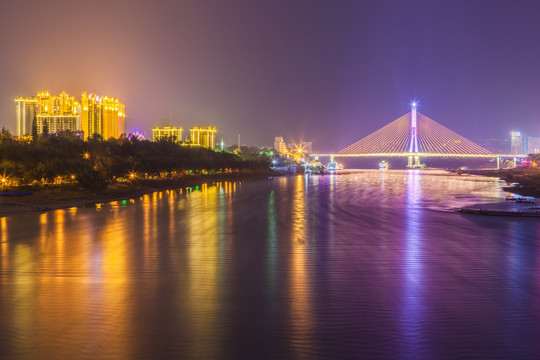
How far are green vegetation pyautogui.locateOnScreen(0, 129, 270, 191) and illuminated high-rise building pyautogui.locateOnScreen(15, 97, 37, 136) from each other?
208 feet

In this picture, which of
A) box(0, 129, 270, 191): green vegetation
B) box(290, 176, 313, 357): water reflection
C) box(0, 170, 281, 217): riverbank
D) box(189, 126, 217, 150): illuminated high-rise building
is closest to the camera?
box(290, 176, 313, 357): water reflection

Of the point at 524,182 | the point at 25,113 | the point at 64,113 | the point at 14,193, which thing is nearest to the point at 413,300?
the point at 14,193

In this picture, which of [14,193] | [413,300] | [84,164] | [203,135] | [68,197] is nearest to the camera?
[413,300]

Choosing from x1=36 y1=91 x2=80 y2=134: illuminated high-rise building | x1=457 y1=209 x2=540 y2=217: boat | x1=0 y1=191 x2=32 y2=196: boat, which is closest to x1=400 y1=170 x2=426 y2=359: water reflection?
x1=457 y1=209 x2=540 y2=217: boat

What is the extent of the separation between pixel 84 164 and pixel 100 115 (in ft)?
306

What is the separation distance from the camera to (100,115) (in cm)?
12206

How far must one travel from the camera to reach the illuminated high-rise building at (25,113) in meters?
118

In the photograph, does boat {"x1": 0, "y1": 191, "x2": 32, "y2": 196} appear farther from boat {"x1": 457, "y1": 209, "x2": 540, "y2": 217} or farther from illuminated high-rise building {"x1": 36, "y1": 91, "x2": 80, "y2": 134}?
illuminated high-rise building {"x1": 36, "y1": 91, "x2": 80, "y2": 134}

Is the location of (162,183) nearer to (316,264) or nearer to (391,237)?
→ (391,237)

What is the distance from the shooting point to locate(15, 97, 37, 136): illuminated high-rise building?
118250 millimetres

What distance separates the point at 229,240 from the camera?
1468 cm

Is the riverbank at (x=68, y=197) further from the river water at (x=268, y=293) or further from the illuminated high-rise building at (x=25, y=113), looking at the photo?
the illuminated high-rise building at (x=25, y=113)

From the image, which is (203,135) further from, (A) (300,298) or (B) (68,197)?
(A) (300,298)

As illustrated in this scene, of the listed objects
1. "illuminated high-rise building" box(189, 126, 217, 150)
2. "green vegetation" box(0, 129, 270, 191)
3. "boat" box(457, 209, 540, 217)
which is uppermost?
"illuminated high-rise building" box(189, 126, 217, 150)
